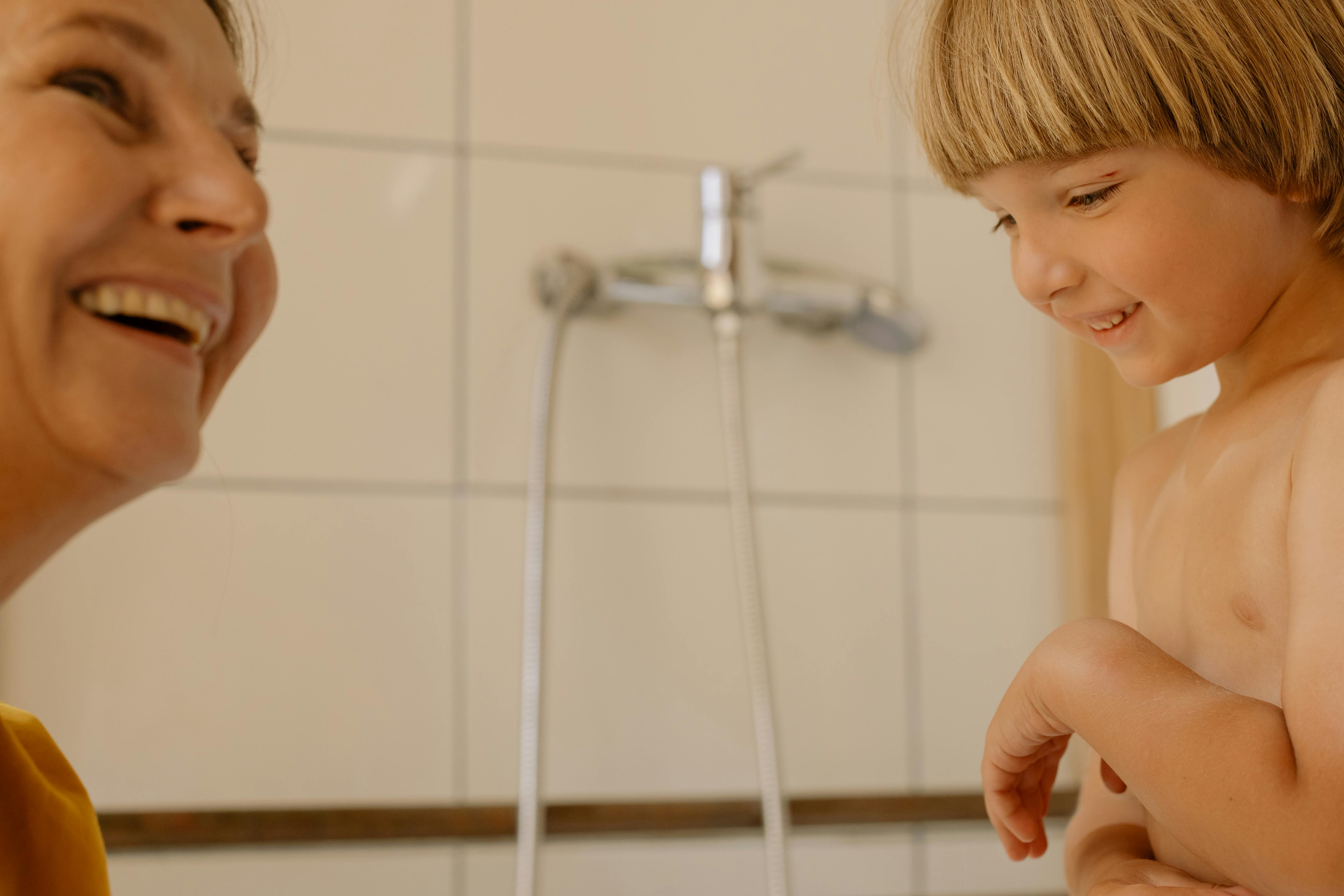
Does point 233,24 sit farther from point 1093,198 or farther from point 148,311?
point 1093,198

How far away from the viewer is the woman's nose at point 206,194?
1.42 feet

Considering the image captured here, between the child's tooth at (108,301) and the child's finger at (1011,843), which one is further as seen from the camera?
the child's finger at (1011,843)

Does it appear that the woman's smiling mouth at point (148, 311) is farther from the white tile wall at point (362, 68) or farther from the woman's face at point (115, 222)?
the white tile wall at point (362, 68)

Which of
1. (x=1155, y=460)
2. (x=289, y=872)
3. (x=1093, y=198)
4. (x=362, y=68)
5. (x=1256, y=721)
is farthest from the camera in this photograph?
(x=362, y=68)

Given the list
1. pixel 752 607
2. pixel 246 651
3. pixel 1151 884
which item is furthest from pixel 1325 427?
pixel 246 651

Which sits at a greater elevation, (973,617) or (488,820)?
(973,617)

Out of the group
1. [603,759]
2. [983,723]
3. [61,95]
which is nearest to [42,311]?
[61,95]

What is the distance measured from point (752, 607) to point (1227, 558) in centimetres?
56

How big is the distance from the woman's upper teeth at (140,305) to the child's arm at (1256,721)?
36 cm

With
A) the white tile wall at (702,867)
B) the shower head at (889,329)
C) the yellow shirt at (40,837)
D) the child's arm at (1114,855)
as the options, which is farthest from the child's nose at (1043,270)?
the white tile wall at (702,867)

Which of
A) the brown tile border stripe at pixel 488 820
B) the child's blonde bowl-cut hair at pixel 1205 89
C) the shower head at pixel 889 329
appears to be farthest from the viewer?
the shower head at pixel 889 329

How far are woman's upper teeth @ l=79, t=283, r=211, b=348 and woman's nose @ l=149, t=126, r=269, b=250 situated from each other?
0.09 ft

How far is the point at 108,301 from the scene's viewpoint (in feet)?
1.35

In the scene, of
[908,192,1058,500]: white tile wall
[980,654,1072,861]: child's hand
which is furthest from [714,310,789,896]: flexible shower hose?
[980,654,1072,861]: child's hand
